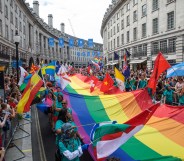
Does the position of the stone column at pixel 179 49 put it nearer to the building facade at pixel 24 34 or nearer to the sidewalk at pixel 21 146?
the building facade at pixel 24 34

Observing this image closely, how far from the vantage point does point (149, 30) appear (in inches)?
1375

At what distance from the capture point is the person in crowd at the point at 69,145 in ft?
14.1

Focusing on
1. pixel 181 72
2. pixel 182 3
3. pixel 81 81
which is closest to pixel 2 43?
pixel 81 81

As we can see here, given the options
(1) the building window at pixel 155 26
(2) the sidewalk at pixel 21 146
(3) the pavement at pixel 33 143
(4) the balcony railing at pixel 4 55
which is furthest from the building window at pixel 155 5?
(2) the sidewalk at pixel 21 146

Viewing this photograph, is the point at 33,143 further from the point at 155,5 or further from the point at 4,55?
the point at 155,5

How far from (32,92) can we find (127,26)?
126 feet

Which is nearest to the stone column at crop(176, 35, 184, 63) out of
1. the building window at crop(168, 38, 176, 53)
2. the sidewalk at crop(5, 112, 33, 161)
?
the building window at crop(168, 38, 176, 53)

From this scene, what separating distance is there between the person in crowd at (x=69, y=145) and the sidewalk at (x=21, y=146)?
2.64 meters

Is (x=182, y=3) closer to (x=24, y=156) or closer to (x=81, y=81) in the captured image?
(x=81, y=81)

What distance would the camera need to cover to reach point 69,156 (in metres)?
4.24

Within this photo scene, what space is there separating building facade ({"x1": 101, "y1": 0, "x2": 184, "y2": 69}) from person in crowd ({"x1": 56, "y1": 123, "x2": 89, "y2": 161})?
25.9 m

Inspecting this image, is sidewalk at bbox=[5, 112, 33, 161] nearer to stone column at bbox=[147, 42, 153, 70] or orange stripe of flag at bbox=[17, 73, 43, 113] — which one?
orange stripe of flag at bbox=[17, 73, 43, 113]

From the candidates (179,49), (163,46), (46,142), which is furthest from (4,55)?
(46,142)

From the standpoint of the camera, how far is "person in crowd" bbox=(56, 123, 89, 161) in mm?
4285
